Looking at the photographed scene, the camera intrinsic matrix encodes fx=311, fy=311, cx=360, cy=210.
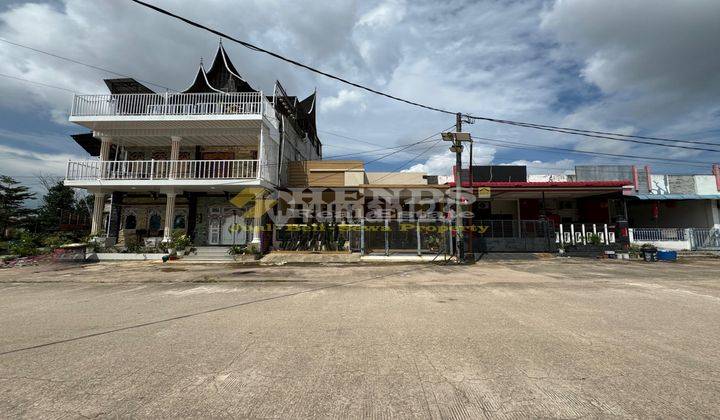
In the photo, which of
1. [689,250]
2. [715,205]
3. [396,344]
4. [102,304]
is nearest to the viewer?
[396,344]

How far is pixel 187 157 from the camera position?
18188mm

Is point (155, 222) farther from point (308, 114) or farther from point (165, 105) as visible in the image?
point (308, 114)

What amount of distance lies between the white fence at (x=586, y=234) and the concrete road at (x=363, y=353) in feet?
29.9

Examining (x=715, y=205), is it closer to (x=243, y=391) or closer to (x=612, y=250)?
(x=612, y=250)

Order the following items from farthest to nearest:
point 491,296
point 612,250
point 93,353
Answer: point 612,250 < point 491,296 < point 93,353

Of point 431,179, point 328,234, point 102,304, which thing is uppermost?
point 431,179

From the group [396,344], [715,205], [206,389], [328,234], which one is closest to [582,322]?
[396,344]

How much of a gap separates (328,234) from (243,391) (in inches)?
521

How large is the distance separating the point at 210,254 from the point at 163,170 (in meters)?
5.49

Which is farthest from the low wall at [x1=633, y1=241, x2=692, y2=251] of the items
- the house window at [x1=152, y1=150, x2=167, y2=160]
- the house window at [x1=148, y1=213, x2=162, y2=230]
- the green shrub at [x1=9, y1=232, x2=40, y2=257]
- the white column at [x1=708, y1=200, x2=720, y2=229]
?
the green shrub at [x1=9, y1=232, x2=40, y2=257]

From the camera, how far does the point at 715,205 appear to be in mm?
20188

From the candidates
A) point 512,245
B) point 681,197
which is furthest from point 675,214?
point 512,245

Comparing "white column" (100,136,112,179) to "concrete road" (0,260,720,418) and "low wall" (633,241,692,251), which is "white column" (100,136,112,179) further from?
"low wall" (633,241,692,251)

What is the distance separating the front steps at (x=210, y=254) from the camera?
1498 cm
